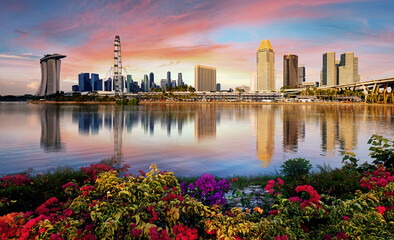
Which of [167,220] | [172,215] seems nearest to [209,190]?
[167,220]

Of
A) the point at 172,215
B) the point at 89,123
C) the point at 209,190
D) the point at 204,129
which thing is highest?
the point at 172,215

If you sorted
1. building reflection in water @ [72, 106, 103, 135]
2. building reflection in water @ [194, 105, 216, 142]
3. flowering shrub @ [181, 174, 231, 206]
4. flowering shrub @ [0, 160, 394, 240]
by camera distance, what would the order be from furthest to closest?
building reflection in water @ [72, 106, 103, 135] → building reflection in water @ [194, 105, 216, 142] → flowering shrub @ [181, 174, 231, 206] → flowering shrub @ [0, 160, 394, 240]

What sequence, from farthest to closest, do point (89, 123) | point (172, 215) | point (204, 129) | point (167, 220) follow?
point (89, 123), point (204, 129), point (167, 220), point (172, 215)

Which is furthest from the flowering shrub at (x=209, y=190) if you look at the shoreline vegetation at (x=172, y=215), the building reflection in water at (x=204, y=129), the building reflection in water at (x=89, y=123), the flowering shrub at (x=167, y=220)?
the building reflection in water at (x=89, y=123)

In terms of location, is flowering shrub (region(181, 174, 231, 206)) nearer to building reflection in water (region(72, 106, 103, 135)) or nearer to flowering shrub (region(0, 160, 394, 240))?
flowering shrub (region(0, 160, 394, 240))

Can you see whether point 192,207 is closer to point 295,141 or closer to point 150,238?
point 150,238

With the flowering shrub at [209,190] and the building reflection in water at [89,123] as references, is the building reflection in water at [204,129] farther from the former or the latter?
the flowering shrub at [209,190]

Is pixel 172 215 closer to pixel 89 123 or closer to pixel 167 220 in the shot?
pixel 167 220

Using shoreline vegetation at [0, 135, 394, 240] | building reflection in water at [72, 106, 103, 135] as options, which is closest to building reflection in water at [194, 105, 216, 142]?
building reflection in water at [72, 106, 103, 135]

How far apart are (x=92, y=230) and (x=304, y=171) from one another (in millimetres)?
8309

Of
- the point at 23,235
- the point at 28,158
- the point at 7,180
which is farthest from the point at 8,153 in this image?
the point at 23,235

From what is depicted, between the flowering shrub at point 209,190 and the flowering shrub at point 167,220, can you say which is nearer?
the flowering shrub at point 167,220

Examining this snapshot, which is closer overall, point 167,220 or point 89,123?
point 167,220

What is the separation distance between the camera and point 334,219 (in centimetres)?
552
